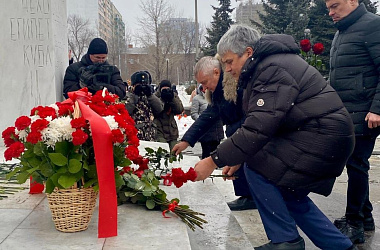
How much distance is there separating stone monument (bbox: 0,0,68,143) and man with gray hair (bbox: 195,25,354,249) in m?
3.39

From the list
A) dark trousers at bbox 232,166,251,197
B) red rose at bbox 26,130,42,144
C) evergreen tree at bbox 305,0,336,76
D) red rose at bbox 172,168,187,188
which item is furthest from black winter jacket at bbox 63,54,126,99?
evergreen tree at bbox 305,0,336,76

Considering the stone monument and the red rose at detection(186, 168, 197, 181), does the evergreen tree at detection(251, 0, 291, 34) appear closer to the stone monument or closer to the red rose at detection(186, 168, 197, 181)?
the stone monument

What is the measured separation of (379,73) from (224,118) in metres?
1.45

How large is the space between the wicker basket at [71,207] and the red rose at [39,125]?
390 millimetres

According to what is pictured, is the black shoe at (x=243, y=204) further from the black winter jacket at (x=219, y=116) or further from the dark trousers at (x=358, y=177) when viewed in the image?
the dark trousers at (x=358, y=177)

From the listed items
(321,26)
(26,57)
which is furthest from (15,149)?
(321,26)

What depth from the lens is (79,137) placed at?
2.32 meters

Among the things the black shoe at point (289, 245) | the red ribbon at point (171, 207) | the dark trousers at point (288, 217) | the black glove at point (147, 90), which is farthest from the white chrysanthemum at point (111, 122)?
the black glove at point (147, 90)

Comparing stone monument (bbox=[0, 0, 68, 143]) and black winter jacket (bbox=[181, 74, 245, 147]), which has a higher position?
stone monument (bbox=[0, 0, 68, 143])

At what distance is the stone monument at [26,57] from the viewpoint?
18.0 ft

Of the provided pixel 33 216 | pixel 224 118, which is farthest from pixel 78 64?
pixel 33 216

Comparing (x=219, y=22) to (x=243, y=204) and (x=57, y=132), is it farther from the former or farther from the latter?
(x=57, y=132)

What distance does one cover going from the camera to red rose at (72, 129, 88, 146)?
2312mm

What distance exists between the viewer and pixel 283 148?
2764 millimetres
